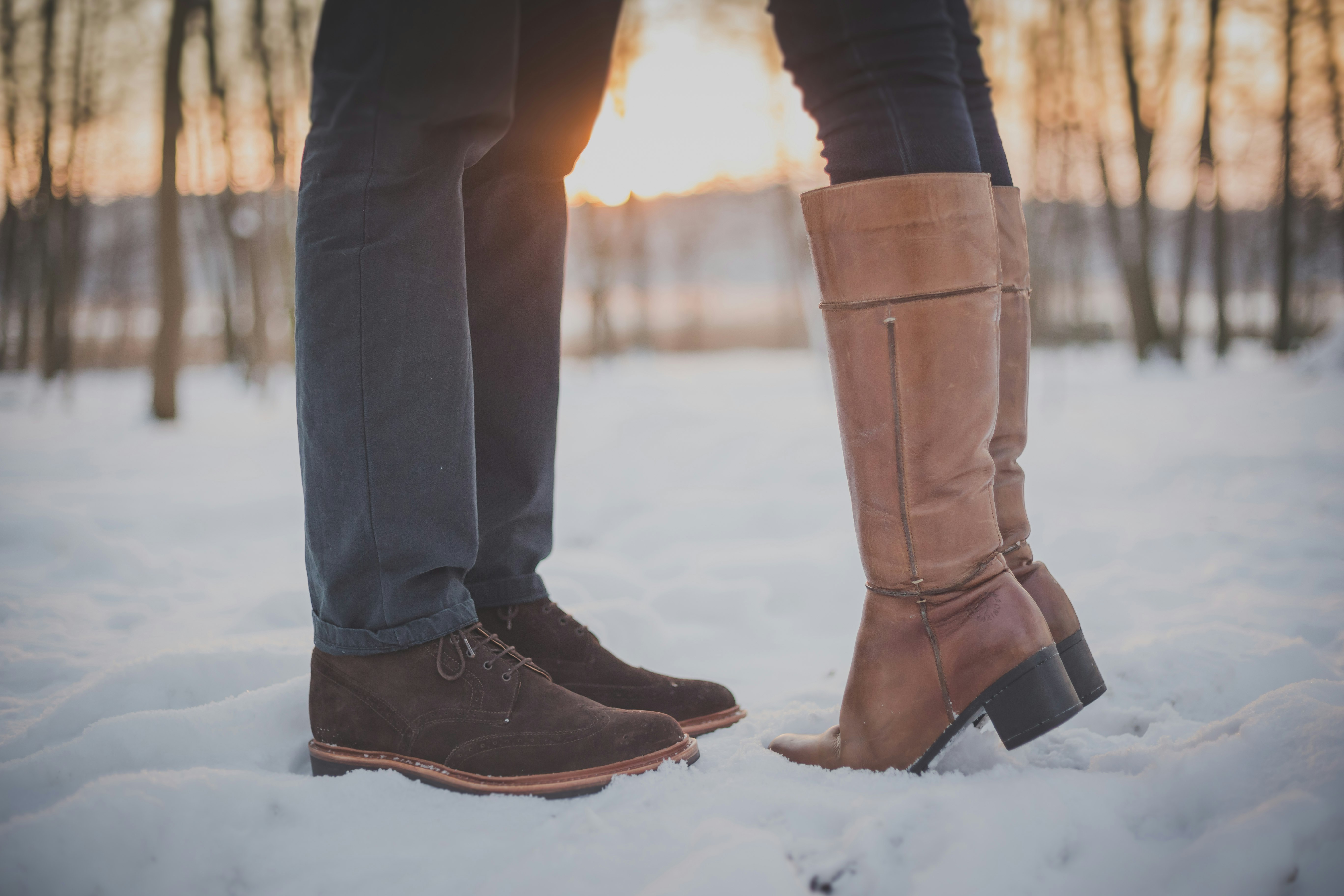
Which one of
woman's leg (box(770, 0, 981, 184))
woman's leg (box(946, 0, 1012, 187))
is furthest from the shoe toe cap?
woman's leg (box(946, 0, 1012, 187))

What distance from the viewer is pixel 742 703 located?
1226 mm

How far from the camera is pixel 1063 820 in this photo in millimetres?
728

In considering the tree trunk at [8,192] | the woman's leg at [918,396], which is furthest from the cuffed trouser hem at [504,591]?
the tree trunk at [8,192]

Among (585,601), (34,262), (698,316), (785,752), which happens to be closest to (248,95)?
(34,262)

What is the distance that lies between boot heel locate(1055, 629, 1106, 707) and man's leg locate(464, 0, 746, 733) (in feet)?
1.50

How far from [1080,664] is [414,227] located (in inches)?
39.4

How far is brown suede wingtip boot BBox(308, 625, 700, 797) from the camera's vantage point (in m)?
0.88

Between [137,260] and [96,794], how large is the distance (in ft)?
138

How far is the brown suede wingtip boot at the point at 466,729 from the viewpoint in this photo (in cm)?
88

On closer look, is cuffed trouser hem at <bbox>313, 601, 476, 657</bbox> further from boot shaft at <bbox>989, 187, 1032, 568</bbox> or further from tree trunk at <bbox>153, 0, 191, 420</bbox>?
tree trunk at <bbox>153, 0, 191, 420</bbox>

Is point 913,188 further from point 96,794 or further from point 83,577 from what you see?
point 83,577

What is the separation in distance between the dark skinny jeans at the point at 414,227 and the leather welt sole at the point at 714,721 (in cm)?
37

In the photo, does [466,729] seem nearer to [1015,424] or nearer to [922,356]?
[922,356]

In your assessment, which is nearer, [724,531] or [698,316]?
[724,531]
